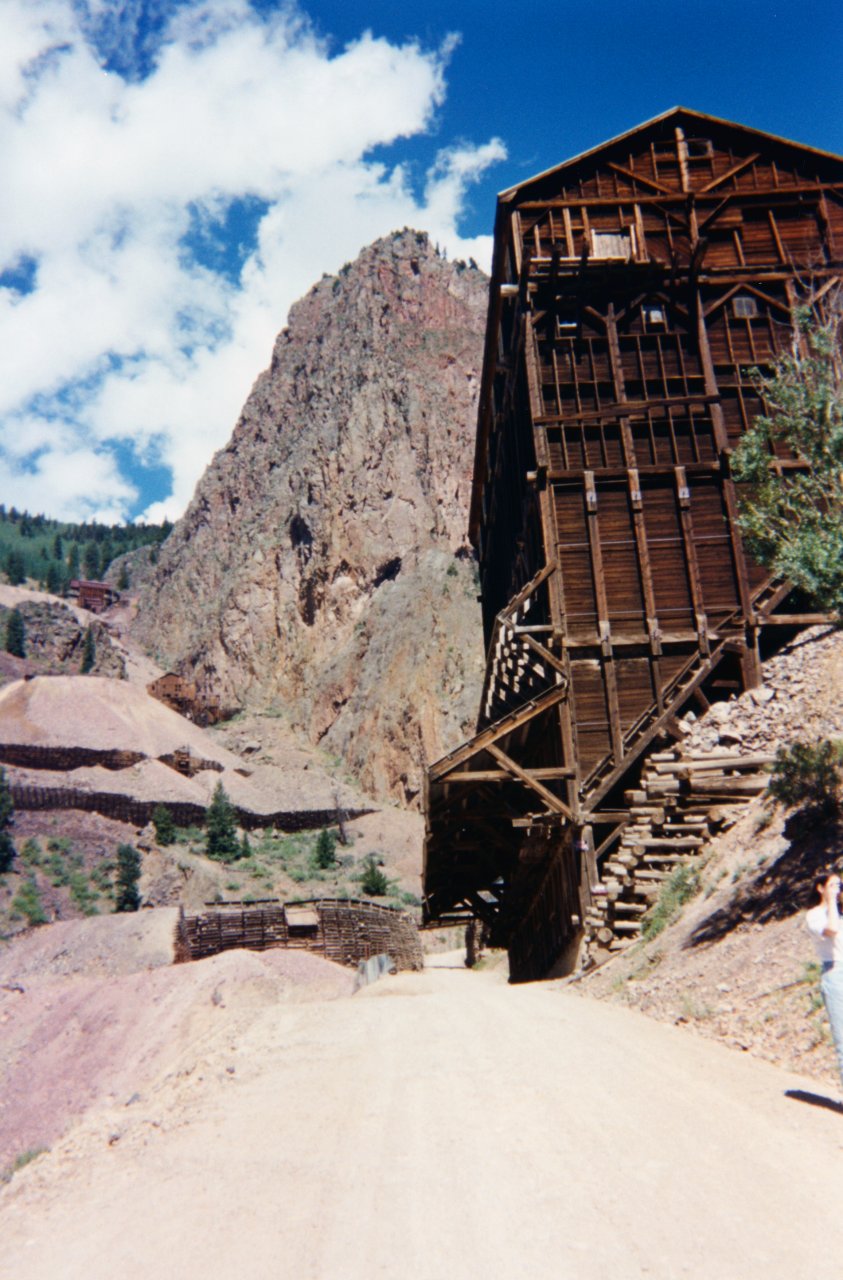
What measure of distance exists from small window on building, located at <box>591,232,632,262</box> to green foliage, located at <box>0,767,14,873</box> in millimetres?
45265

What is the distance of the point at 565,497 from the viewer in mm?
21125

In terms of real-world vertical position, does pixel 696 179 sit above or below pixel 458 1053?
above

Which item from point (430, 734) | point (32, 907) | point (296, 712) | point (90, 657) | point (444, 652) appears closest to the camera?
point (32, 907)

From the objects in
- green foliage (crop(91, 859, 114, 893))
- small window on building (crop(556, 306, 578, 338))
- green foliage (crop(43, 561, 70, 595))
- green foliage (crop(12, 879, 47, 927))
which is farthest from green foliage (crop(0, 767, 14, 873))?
green foliage (crop(43, 561, 70, 595))

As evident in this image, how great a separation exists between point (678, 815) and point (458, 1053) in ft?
25.2

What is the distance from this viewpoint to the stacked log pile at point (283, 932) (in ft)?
105

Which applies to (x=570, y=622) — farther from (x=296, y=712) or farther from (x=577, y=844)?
(x=296, y=712)

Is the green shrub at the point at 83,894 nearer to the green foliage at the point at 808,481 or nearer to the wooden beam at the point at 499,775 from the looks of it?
the wooden beam at the point at 499,775

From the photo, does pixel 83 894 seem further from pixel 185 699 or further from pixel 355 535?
pixel 355 535

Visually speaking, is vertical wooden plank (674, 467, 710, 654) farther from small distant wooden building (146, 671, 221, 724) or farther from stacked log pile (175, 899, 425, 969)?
small distant wooden building (146, 671, 221, 724)

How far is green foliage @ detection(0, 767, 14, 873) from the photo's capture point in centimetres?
4956

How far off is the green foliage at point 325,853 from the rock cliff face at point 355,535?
Answer: 13.6 m

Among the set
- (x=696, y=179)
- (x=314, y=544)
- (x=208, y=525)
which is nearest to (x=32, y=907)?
(x=696, y=179)

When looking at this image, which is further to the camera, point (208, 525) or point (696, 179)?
point (208, 525)
